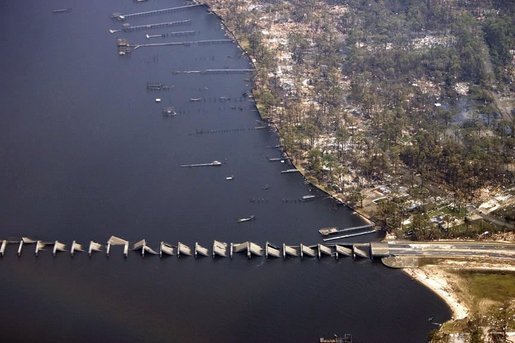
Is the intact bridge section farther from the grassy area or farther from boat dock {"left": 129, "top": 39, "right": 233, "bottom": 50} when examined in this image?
boat dock {"left": 129, "top": 39, "right": 233, "bottom": 50}

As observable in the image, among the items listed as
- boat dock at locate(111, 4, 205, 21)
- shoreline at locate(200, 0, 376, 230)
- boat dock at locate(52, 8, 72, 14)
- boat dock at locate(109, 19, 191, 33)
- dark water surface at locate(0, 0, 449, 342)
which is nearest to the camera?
dark water surface at locate(0, 0, 449, 342)

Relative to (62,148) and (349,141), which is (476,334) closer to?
(349,141)

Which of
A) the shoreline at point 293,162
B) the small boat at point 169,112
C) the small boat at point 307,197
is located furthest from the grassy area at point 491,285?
the small boat at point 169,112

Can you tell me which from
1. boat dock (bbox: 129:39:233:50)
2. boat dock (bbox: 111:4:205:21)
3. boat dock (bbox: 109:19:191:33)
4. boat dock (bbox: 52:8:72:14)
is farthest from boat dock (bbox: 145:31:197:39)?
boat dock (bbox: 52:8:72:14)

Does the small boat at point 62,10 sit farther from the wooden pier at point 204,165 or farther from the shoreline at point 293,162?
the wooden pier at point 204,165

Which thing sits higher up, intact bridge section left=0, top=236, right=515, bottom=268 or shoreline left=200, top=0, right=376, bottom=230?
shoreline left=200, top=0, right=376, bottom=230

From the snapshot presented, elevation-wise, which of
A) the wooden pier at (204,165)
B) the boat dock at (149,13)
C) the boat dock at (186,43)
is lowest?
the wooden pier at (204,165)

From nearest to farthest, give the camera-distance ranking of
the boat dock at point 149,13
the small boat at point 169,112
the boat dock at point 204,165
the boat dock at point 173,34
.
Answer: the boat dock at point 204,165
the small boat at point 169,112
the boat dock at point 173,34
the boat dock at point 149,13
